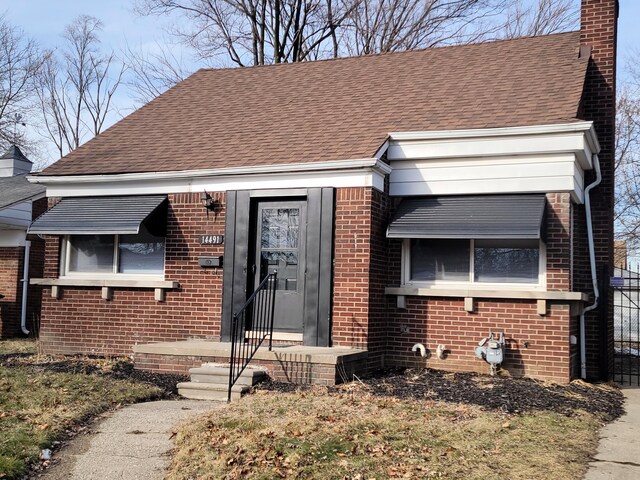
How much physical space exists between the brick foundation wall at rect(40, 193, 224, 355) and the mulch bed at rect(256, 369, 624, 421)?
2500 mm

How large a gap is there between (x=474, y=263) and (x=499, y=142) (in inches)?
67.6

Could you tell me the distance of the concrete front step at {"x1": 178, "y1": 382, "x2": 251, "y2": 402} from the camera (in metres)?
8.06

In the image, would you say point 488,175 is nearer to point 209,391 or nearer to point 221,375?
point 221,375

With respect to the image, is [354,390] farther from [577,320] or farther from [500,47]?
[500,47]

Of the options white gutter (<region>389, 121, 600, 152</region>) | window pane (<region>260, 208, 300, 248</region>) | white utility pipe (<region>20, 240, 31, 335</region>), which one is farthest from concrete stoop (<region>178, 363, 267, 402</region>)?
white utility pipe (<region>20, 240, 31, 335</region>)

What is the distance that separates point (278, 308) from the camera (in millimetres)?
9992

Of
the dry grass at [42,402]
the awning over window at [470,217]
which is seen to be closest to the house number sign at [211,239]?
the dry grass at [42,402]

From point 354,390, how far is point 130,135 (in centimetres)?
706

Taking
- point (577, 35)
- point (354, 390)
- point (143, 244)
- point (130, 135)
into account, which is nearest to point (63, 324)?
point (143, 244)

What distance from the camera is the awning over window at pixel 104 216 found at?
10.6 m

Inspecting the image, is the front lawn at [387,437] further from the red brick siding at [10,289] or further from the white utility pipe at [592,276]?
the red brick siding at [10,289]

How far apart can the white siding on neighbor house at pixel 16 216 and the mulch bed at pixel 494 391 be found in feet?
31.4

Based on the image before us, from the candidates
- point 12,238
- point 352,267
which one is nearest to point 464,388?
point 352,267

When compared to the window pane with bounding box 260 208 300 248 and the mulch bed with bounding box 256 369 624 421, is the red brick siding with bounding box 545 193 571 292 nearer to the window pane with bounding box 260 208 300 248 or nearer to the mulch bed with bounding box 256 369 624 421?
the mulch bed with bounding box 256 369 624 421
